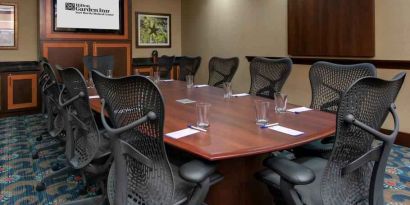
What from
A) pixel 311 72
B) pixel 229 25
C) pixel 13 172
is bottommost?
pixel 13 172

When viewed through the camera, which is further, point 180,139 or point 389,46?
point 389,46

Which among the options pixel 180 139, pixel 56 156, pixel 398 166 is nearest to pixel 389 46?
pixel 398 166

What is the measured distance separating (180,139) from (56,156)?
242 centimetres

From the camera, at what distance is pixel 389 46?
12.5 ft

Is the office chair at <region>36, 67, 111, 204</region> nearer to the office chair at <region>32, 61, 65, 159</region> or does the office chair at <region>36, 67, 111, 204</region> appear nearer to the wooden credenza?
the office chair at <region>32, 61, 65, 159</region>

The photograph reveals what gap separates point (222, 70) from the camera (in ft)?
13.4

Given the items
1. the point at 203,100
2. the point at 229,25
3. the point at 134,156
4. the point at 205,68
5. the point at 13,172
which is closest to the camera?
the point at 134,156

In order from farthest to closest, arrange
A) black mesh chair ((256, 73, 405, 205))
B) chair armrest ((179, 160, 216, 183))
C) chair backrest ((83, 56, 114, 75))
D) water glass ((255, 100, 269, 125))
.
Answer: chair backrest ((83, 56, 114, 75))
water glass ((255, 100, 269, 125))
chair armrest ((179, 160, 216, 183))
black mesh chair ((256, 73, 405, 205))

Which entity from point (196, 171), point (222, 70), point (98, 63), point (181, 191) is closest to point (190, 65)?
point (222, 70)

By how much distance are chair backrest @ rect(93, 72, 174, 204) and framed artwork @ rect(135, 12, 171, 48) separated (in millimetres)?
5717

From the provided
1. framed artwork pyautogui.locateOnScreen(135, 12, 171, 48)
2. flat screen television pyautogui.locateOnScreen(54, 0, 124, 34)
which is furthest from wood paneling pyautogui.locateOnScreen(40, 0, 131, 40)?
framed artwork pyautogui.locateOnScreen(135, 12, 171, 48)

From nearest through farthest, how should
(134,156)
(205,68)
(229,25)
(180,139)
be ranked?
1. (134,156)
2. (180,139)
3. (229,25)
4. (205,68)

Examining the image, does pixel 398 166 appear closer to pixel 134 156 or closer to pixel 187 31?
pixel 134 156

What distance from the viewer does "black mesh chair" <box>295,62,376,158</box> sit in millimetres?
2314
